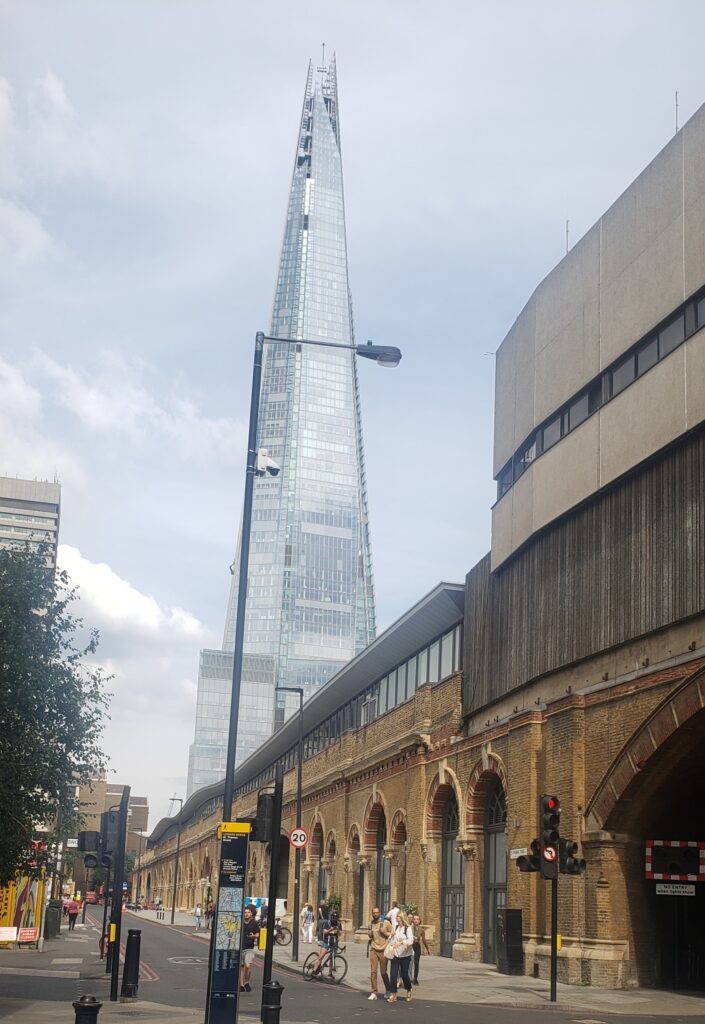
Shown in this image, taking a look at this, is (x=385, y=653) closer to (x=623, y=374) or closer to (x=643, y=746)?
(x=623, y=374)

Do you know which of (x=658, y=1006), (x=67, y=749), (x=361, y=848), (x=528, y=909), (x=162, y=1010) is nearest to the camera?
(x=162, y=1010)


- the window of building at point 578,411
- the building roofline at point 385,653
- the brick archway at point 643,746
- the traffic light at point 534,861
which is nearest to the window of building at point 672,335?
the window of building at point 578,411

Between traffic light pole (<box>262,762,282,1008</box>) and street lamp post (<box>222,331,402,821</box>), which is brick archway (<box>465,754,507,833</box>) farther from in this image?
traffic light pole (<box>262,762,282,1008</box>)

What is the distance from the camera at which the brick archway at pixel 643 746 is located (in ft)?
72.6

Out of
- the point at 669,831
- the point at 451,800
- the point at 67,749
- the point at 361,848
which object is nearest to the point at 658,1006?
the point at 669,831

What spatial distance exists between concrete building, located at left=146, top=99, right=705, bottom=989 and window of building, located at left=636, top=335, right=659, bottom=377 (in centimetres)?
5

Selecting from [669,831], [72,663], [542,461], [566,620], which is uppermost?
→ [542,461]

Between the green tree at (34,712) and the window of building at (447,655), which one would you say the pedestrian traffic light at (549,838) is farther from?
the window of building at (447,655)

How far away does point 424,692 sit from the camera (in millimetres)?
40281

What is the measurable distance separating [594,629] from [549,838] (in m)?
6.55

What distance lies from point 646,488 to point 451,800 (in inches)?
630

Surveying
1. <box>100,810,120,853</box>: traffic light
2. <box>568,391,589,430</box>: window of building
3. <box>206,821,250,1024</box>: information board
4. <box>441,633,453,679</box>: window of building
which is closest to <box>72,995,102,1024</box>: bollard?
<box>206,821,250,1024</box>: information board

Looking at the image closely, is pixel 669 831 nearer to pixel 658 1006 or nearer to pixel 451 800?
pixel 658 1006

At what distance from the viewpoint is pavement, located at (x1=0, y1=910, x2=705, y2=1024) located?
58.8 ft
